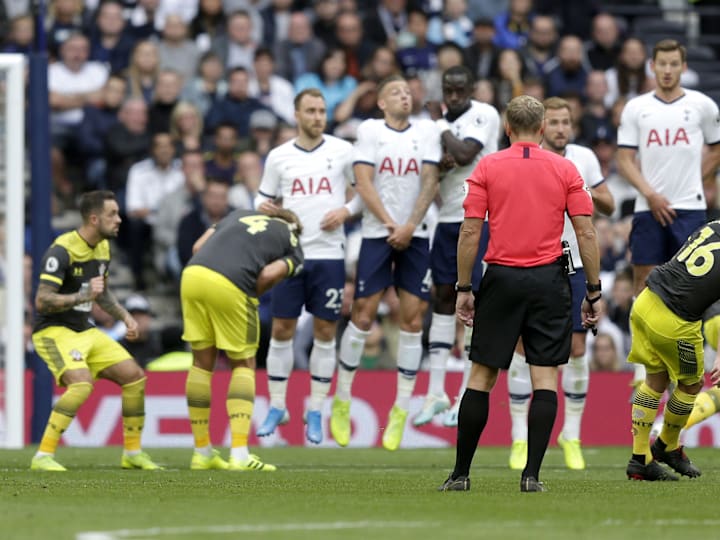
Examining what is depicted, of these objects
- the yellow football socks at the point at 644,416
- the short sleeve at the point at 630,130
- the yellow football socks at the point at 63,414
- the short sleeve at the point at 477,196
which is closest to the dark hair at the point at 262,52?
the short sleeve at the point at 630,130

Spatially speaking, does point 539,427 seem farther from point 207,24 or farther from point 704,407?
point 207,24

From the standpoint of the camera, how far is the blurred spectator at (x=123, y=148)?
20.5m

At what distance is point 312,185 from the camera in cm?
1454

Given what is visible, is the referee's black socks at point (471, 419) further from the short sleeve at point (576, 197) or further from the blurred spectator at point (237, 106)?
the blurred spectator at point (237, 106)

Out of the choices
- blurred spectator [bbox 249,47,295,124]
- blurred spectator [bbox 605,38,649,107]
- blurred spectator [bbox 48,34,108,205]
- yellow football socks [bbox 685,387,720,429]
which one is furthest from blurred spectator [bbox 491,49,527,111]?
yellow football socks [bbox 685,387,720,429]

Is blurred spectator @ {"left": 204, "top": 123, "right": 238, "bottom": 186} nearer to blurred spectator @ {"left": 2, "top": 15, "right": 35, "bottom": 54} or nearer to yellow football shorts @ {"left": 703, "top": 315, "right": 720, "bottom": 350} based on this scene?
blurred spectator @ {"left": 2, "top": 15, "right": 35, "bottom": 54}

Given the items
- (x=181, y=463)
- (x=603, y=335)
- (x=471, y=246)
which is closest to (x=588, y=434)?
(x=603, y=335)

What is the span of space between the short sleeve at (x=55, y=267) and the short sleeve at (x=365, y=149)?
2.91m

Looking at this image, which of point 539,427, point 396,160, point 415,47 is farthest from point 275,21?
point 539,427

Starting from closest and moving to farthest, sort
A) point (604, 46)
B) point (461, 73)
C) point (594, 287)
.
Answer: point (594, 287) < point (461, 73) < point (604, 46)

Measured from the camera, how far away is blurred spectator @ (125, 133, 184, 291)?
20.1 m

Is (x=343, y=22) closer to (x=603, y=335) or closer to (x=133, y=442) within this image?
(x=603, y=335)

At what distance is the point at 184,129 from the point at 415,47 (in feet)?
12.0

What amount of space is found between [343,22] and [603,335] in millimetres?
6432
